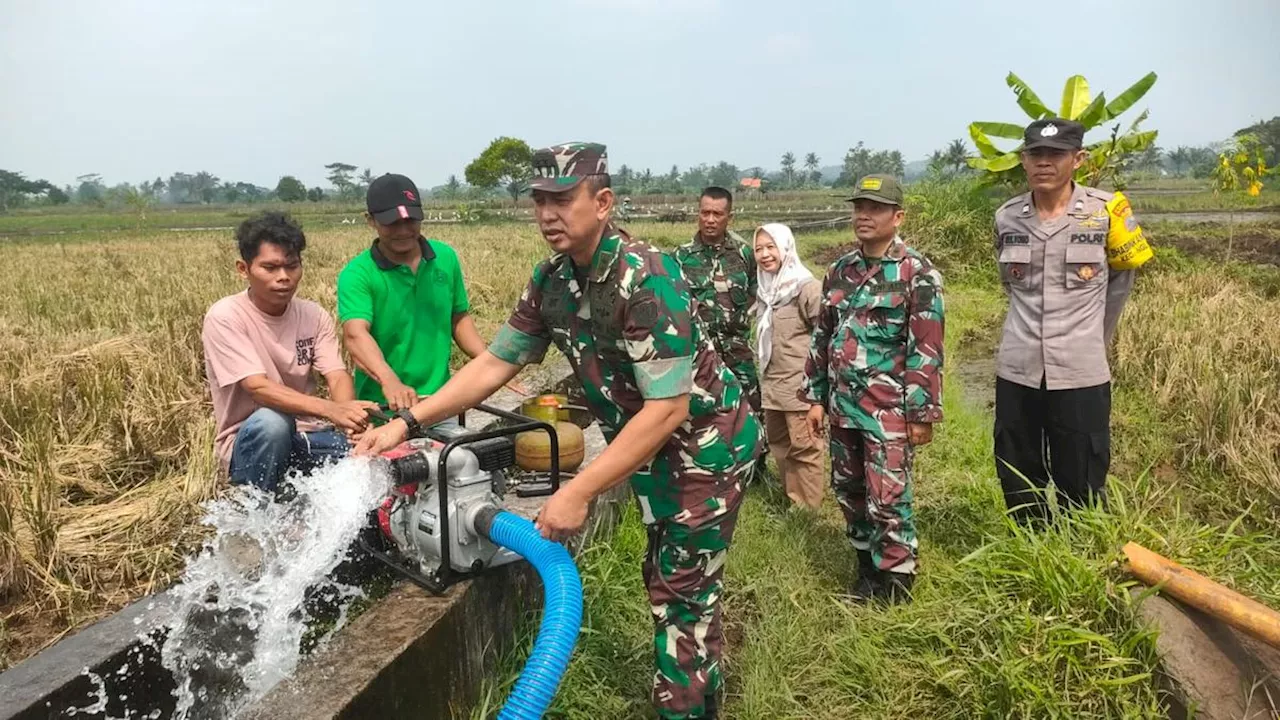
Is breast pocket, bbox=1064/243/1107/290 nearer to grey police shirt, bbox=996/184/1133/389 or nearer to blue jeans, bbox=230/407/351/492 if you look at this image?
grey police shirt, bbox=996/184/1133/389

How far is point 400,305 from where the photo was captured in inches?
134

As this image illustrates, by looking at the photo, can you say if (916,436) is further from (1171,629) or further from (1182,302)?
(1182,302)

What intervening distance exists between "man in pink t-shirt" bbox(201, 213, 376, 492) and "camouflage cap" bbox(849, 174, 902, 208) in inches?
84.0

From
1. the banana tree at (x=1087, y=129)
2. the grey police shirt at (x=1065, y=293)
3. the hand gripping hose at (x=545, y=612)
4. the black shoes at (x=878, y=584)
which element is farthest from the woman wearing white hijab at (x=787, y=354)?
the banana tree at (x=1087, y=129)

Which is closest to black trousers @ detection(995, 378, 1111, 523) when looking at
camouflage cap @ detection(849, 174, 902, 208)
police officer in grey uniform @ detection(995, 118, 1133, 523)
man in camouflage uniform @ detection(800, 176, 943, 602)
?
police officer in grey uniform @ detection(995, 118, 1133, 523)

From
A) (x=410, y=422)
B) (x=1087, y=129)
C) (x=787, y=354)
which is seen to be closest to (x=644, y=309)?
(x=410, y=422)

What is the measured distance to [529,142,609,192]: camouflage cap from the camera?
1978 mm

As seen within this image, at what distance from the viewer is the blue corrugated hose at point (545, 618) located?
171 centimetres

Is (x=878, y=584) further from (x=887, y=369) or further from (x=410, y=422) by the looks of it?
(x=410, y=422)

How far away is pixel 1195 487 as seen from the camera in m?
4.35

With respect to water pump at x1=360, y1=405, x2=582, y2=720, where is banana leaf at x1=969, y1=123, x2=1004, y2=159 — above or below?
above

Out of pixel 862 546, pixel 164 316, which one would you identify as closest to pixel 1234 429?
pixel 862 546

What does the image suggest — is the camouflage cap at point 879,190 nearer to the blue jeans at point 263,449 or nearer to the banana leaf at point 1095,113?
the blue jeans at point 263,449

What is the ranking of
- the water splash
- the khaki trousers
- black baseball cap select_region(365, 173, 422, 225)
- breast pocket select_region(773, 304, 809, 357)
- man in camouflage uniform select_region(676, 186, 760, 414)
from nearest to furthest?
the water splash, black baseball cap select_region(365, 173, 422, 225), the khaki trousers, breast pocket select_region(773, 304, 809, 357), man in camouflage uniform select_region(676, 186, 760, 414)
